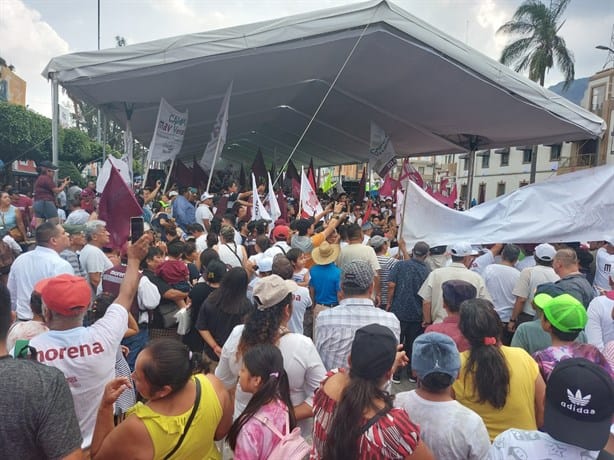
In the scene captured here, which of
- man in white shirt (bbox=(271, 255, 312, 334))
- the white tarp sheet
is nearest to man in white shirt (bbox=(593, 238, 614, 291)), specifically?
the white tarp sheet

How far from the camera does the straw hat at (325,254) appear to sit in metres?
5.11

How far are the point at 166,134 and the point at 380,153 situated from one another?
6.50m

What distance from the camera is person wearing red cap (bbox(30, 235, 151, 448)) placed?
2.27m

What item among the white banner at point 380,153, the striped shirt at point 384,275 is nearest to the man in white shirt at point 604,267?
the striped shirt at point 384,275

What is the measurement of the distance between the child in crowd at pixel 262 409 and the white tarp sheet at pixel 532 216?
3784mm

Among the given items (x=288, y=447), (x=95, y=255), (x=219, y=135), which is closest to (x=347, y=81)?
(x=219, y=135)

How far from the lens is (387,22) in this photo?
24.0 feet

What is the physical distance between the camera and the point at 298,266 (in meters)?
5.08

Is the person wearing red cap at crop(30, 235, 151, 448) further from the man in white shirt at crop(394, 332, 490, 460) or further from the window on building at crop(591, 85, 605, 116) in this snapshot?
the window on building at crop(591, 85, 605, 116)

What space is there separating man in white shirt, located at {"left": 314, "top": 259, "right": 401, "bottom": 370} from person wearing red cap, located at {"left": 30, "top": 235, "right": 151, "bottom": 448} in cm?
132

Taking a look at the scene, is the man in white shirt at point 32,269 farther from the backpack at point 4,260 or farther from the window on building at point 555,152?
the window on building at point 555,152

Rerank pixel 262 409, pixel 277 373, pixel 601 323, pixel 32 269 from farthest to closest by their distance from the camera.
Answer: pixel 32 269 < pixel 601 323 < pixel 277 373 < pixel 262 409

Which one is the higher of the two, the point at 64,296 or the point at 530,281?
the point at 64,296

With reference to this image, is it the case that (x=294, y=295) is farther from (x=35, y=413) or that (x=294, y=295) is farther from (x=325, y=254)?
(x=35, y=413)
